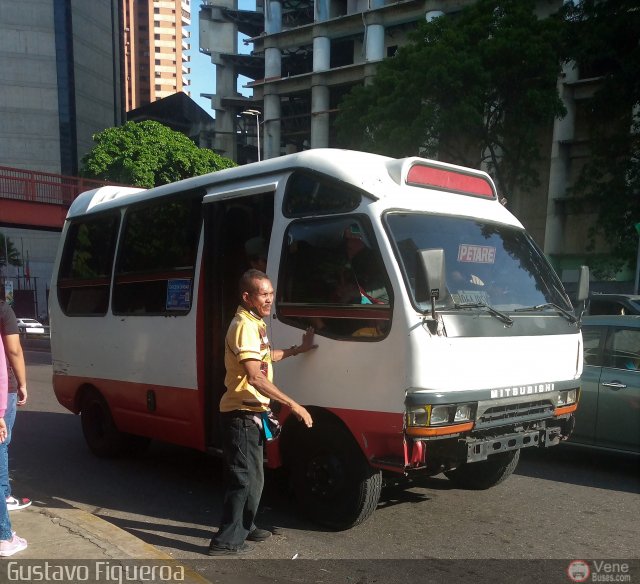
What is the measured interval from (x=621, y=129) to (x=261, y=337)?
62.3 ft

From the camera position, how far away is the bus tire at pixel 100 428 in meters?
7.28

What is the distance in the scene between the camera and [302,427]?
5.01 meters

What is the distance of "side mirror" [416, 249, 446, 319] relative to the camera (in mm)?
4105

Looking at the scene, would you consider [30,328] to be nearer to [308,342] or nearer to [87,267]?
[87,267]

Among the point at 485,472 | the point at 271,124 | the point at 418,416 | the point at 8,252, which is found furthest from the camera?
the point at 8,252

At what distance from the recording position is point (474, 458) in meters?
4.50

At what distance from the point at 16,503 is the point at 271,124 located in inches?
1924

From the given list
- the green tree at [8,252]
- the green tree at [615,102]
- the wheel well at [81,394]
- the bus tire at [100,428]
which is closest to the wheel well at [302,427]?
the bus tire at [100,428]

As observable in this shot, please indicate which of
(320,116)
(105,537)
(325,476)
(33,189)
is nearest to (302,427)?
(325,476)

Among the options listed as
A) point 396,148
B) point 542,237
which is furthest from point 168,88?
point 396,148

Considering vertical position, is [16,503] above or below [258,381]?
below

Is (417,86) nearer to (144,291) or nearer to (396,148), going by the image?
(396,148)

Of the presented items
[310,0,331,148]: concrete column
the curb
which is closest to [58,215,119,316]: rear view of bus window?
the curb

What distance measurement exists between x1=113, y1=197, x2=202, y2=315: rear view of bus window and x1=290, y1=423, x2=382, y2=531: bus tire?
70.4 inches
